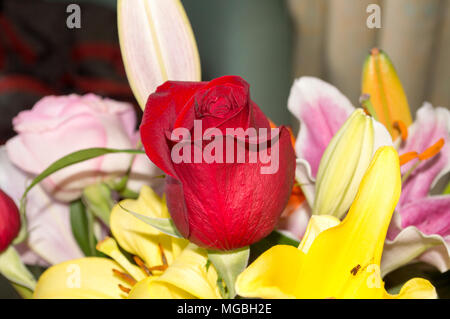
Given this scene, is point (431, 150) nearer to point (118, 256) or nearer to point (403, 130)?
point (403, 130)

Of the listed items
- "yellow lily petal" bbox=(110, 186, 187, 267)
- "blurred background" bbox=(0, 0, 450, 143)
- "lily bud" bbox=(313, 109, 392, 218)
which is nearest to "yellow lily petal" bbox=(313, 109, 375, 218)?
"lily bud" bbox=(313, 109, 392, 218)

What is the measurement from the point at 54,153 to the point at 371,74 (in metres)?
0.23

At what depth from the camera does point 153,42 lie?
0.26 meters

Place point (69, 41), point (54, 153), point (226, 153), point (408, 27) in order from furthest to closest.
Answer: point (69, 41)
point (408, 27)
point (54, 153)
point (226, 153)

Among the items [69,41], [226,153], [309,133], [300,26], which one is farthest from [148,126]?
[69,41]

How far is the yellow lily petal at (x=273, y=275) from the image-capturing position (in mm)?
192

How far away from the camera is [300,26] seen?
1.15 meters

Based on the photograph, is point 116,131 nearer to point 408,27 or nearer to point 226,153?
point 226,153

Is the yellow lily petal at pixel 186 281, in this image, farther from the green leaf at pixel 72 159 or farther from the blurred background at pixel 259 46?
the blurred background at pixel 259 46

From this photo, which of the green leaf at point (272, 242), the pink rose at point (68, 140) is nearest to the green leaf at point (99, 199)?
the pink rose at point (68, 140)

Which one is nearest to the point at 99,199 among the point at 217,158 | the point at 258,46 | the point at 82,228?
the point at 82,228

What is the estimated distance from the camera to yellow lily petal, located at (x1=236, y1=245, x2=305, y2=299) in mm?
192

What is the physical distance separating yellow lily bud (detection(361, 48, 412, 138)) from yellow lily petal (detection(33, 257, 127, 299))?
213 millimetres
